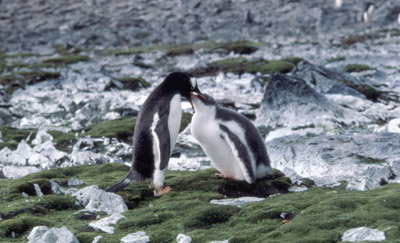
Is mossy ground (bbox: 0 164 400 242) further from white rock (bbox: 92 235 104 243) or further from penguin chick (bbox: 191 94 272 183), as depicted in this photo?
penguin chick (bbox: 191 94 272 183)

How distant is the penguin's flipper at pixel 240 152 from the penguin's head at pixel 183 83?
692 millimetres

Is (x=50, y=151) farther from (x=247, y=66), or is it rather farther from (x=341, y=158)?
(x=247, y=66)

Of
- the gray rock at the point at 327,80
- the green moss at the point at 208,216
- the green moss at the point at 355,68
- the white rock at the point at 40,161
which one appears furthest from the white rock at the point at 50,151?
the green moss at the point at 355,68

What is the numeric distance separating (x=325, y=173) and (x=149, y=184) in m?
2.90

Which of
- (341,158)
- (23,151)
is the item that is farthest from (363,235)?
(23,151)

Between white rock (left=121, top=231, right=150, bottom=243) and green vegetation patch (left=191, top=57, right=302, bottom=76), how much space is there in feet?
57.7

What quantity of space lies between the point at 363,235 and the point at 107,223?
284 cm

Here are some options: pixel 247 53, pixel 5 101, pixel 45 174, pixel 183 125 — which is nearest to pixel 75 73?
pixel 5 101

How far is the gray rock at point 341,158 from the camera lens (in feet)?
27.9

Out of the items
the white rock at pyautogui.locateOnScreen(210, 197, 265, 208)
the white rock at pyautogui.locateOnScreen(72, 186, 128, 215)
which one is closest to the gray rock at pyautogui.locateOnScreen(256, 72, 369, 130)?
the white rock at pyautogui.locateOnScreen(210, 197, 265, 208)

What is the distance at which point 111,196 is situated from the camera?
282 inches

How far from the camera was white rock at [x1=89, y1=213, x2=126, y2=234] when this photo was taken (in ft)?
19.9

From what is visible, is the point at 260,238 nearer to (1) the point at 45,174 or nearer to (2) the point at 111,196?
(2) the point at 111,196

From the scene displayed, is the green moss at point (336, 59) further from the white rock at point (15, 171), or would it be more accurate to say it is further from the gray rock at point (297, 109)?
the white rock at point (15, 171)
